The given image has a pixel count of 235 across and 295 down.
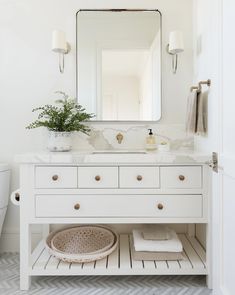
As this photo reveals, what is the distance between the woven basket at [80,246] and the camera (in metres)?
1.79

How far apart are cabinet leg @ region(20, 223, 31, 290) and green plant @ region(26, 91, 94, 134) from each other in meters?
0.74

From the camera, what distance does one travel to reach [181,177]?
1758 mm

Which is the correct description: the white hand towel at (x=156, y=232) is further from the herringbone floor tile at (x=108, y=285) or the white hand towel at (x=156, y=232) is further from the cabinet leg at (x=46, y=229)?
the cabinet leg at (x=46, y=229)

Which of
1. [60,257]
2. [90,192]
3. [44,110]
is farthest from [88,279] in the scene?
[44,110]

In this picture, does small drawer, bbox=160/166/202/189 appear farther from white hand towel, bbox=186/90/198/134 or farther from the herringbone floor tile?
the herringbone floor tile

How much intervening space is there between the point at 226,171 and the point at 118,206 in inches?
27.8

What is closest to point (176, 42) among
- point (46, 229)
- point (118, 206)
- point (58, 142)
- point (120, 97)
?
point (120, 97)

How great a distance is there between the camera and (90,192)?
5.76 ft

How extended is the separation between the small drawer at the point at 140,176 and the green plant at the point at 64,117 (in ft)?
1.98

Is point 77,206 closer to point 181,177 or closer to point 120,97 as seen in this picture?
point 181,177

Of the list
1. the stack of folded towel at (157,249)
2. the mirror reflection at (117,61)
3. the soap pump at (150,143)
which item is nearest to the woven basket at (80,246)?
the stack of folded towel at (157,249)

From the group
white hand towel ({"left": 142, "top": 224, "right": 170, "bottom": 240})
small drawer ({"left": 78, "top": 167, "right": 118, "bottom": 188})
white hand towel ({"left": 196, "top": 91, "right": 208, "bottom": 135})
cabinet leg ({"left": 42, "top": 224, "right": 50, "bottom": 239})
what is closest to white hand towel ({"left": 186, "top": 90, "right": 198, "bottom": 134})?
white hand towel ({"left": 196, "top": 91, "right": 208, "bottom": 135})

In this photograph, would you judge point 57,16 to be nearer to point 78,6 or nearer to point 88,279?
point 78,6

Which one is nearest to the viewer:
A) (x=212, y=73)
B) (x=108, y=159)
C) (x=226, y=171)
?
(x=226, y=171)
